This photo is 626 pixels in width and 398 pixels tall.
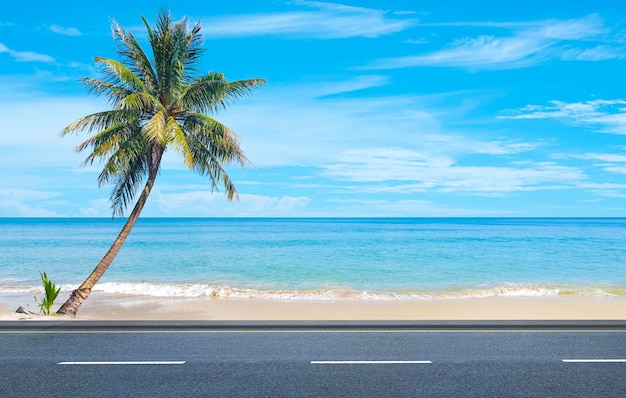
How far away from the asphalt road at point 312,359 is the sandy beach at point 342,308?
6358 mm

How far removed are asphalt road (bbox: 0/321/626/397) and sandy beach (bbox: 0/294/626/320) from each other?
6.36m

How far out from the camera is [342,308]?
61.8 feet

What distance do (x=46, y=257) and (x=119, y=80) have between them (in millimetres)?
32302

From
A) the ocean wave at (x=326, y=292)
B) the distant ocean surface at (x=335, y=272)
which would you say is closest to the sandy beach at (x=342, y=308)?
the ocean wave at (x=326, y=292)

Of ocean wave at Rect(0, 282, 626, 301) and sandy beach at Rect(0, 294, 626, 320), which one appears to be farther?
ocean wave at Rect(0, 282, 626, 301)

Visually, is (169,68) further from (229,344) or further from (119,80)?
(229,344)

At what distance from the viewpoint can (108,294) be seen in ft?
78.8

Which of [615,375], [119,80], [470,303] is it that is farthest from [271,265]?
[615,375]

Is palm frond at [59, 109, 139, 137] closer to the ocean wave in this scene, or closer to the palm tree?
the palm tree

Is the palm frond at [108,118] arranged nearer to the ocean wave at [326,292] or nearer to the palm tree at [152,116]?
the palm tree at [152,116]

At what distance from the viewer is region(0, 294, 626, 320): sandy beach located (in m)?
16.6

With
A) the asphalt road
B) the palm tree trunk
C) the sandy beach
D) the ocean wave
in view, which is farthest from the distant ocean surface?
the asphalt road

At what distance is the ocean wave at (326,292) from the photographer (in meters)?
23.0

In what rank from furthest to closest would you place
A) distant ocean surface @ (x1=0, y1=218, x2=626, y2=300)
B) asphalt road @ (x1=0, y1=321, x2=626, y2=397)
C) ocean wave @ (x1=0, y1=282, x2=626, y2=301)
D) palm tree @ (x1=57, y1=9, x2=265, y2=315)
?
1. distant ocean surface @ (x1=0, y1=218, x2=626, y2=300)
2. ocean wave @ (x1=0, y1=282, x2=626, y2=301)
3. palm tree @ (x1=57, y1=9, x2=265, y2=315)
4. asphalt road @ (x1=0, y1=321, x2=626, y2=397)
